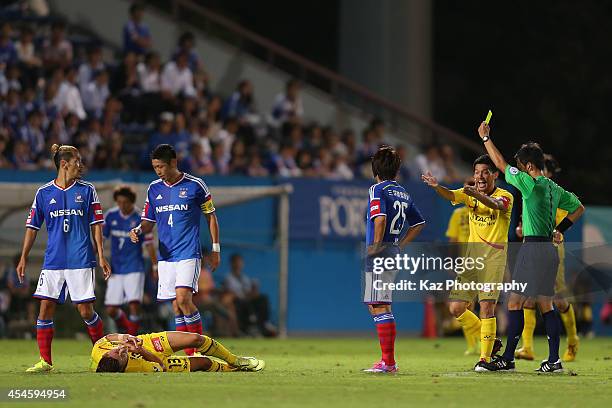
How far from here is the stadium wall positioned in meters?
24.8

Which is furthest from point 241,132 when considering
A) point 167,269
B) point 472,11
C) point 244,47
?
point 472,11

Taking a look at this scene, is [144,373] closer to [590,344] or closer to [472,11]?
[590,344]

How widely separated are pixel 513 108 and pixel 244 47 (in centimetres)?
1081

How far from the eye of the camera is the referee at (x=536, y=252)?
45.5ft

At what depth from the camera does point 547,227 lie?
14.0 meters

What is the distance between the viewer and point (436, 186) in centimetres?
1340

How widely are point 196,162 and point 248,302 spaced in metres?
2.80

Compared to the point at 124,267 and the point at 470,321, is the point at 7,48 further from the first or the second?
the point at 470,321

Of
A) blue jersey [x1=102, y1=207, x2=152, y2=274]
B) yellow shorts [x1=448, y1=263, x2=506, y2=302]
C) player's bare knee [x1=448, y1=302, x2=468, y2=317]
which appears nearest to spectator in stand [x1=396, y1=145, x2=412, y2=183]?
blue jersey [x1=102, y1=207, x2=152, y2=274]

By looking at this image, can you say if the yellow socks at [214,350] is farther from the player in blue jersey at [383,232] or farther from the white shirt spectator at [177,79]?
the white shirt spectator at [177,79]

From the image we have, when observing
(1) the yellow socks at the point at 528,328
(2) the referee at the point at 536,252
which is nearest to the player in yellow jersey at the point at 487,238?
(2) the referee at the point at 536,252

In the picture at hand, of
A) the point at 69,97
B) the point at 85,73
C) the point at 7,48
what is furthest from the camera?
the point at 85,73

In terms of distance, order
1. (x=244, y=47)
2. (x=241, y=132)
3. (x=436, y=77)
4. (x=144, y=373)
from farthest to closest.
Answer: (x=436, y=77) → (x=244, y=47) → (x=241, y=132) → (x=144, y=373)

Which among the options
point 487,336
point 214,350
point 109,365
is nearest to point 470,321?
point 487,336
